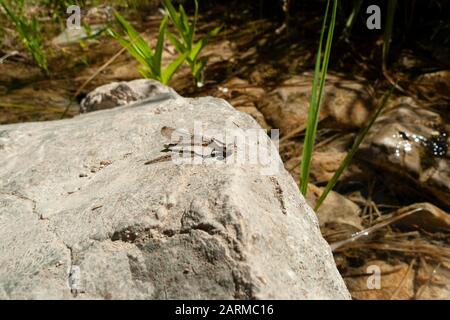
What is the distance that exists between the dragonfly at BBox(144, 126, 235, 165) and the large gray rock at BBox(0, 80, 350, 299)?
28 mm

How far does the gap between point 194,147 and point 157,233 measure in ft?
0.97

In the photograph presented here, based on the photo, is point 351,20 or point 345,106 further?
point 351,20

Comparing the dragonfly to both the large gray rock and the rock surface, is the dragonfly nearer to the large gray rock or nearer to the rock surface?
the large gray rock

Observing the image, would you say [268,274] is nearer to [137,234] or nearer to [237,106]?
[137,234]

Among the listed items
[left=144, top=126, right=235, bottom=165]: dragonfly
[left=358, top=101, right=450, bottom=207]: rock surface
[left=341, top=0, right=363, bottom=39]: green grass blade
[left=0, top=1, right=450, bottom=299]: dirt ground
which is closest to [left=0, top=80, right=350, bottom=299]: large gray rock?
[left=144, top=126, right=235, bottom=165]: dragonfly

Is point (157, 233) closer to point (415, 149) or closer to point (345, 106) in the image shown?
point (415, 149)

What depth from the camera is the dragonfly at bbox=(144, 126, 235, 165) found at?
1.10 metres

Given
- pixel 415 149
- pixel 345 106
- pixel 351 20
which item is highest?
pixel 351 20

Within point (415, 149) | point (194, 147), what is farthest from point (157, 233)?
point (415, 149)

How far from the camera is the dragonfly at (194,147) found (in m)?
1.10

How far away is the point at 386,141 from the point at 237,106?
76 cm

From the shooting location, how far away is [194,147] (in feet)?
3.74

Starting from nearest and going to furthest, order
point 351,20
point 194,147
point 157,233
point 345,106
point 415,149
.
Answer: point 157,233 < point 194,147 < point 415,149 < point 345,106 < point 351,20

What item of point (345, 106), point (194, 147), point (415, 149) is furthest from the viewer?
point (345, 106)
